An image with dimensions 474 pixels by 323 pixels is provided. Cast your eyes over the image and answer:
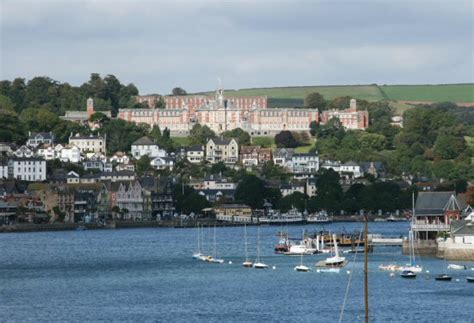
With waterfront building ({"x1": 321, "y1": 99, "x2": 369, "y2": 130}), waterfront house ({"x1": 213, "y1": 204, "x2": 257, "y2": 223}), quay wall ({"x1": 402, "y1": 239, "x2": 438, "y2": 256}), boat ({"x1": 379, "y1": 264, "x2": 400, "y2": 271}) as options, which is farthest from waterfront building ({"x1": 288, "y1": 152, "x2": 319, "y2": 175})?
boat ({"x1": 379, "y1": 264, "x2": 400, "y2": 271})

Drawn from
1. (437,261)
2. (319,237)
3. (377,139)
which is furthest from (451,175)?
(437,261)

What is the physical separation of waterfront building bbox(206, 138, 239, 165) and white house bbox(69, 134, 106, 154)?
33.7ft

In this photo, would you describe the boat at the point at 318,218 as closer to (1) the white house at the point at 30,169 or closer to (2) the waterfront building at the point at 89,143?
(1) the white house at the point at 30,169

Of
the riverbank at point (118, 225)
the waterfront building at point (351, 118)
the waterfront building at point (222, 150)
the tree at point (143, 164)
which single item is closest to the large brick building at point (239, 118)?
the waterfront building at point (351, 118)

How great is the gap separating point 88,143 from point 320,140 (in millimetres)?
26431

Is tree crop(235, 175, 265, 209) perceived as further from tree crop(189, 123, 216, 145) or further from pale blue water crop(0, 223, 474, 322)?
pale blue water crop(0, 223, 474, 322)

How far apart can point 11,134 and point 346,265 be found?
9052 centimetres

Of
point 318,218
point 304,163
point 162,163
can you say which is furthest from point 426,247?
point 304,163

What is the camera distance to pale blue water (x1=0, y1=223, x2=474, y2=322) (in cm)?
5316

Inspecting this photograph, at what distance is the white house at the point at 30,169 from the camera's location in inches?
5423

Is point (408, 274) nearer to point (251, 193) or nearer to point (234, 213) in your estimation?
point (234, 213)

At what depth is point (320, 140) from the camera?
177375mm

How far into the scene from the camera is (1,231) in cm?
11338

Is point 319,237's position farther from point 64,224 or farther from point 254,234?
point 64,224
